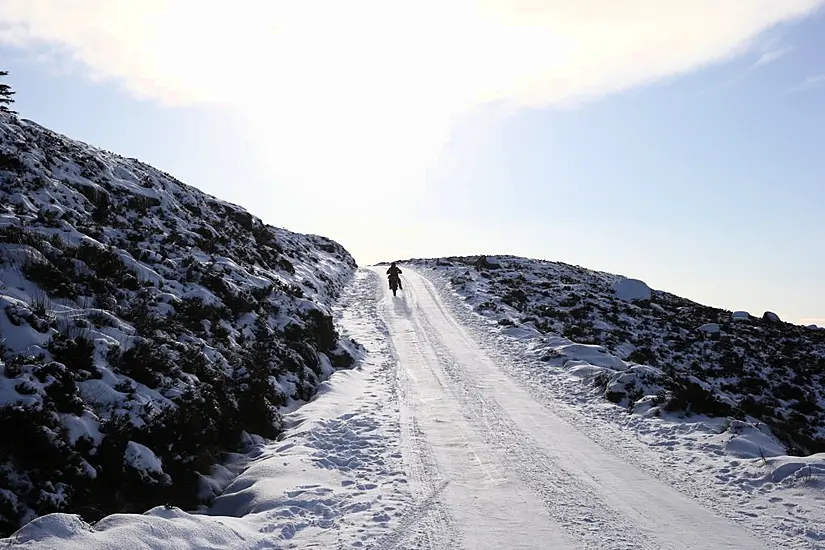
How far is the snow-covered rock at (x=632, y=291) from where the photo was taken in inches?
1476

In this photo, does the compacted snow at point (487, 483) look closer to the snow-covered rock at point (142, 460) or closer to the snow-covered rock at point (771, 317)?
the snow-covered rock at point (142, 460)

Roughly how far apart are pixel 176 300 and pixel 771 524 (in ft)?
38.4

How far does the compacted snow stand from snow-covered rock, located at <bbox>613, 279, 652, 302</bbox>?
26.1 meters

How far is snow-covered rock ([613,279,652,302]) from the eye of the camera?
37.5 meters

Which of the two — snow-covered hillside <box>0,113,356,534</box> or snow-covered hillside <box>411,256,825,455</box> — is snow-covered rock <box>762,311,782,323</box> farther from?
snow-covered hillside <box>0,113,356,534</box>

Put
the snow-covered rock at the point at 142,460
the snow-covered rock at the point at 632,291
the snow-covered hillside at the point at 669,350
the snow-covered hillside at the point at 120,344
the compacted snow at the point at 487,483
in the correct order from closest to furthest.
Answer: the compacted snow at the point at 487,483 → the snow-covered hillside at the point at 120,344 → the snow-covered rock at the point at 142,460 → the snow-covered hillside at the point at 669,350 → the snow-covered rock at the point at 632,291

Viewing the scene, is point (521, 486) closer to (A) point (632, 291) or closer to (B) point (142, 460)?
(B) point (142, 460)

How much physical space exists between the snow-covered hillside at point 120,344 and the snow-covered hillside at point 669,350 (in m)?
8.03

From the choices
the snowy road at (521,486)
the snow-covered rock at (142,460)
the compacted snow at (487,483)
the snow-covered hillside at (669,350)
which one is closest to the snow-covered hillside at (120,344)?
the snow-covered rock at (142,460)

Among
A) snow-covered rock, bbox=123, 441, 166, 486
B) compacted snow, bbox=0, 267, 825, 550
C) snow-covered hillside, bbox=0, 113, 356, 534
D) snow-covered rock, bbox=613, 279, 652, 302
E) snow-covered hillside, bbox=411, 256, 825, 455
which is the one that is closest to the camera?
compacted snow, bbox=0, 267, 825, 550

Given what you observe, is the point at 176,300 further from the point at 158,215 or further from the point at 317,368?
the point at 158,215

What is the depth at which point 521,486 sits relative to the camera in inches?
307

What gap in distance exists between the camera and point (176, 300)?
1196 cm

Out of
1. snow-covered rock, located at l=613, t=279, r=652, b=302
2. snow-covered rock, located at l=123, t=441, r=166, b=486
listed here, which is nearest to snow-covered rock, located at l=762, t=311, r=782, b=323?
snow-covered rock, located at l=613, t=279, r=652, b=302
